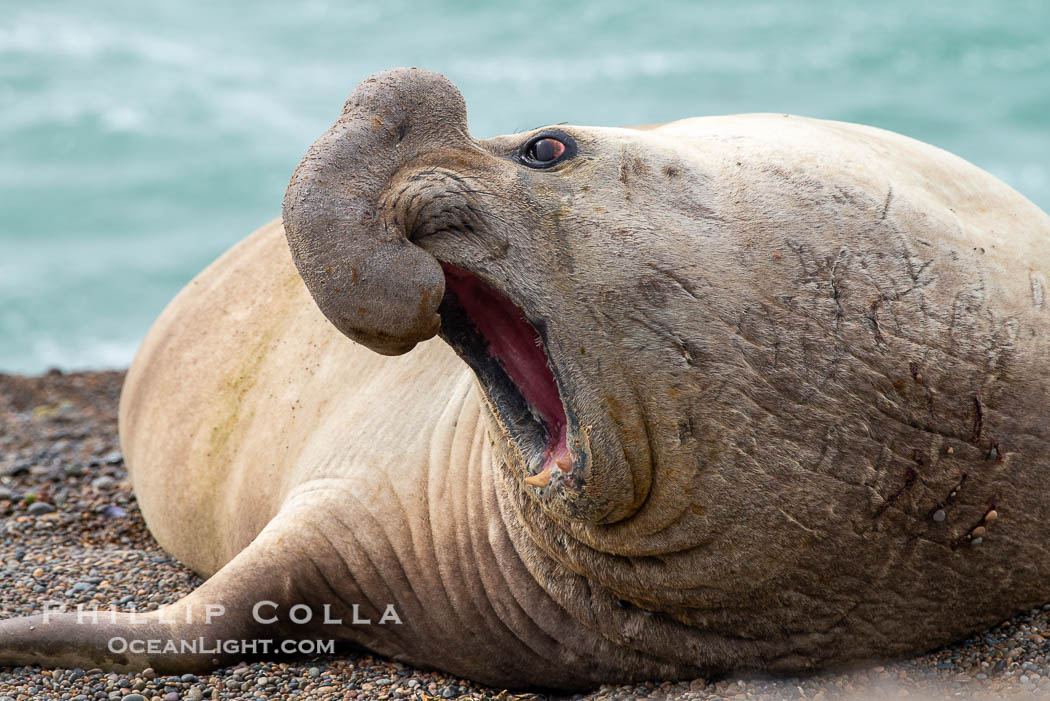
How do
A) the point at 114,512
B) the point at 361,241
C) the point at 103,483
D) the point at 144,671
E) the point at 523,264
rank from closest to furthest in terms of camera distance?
the point at 361,241
the point at 523,264
the point at 144,671
the point at 114,512
the point at 103,483

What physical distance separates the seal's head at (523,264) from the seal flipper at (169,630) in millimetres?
1172

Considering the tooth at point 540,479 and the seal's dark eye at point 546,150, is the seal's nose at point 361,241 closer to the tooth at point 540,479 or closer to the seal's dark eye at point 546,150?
the seal's dark eye at point 546,150

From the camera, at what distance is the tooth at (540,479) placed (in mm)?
2689

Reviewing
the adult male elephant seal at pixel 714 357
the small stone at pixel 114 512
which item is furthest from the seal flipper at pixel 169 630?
the small stone at pixel 114 512

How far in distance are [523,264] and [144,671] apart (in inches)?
Answer: 65.4

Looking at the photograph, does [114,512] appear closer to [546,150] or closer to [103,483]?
[103,483]

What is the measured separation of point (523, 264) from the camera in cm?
258

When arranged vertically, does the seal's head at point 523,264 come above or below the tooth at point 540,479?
above

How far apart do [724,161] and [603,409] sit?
64 centimetres

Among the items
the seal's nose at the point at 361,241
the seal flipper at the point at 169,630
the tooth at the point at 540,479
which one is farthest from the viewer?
the seal flipper at the point at 169,630

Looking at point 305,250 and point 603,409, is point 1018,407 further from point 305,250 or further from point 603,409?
point 305,250

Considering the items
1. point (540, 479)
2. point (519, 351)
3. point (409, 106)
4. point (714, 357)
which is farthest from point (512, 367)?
point (409, 106)

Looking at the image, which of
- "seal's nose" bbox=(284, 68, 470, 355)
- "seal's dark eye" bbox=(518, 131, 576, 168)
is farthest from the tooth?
"seal's dark eye" bbox=(518, 131, 576, 168)

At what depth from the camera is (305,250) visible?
249 cm
